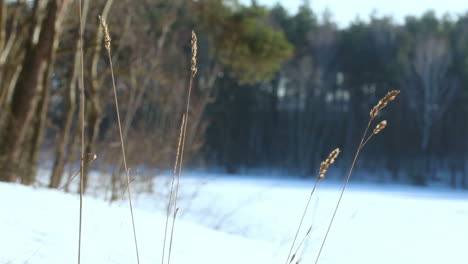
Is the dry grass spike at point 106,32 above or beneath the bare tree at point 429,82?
beneath

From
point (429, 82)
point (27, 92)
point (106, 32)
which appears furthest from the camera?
point (429, 82)

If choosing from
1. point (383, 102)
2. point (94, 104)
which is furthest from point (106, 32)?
point (94, 104)

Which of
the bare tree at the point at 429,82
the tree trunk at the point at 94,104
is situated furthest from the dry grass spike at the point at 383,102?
the bare tree at the point at 429,82

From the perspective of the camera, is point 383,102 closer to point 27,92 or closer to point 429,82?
point 27,92

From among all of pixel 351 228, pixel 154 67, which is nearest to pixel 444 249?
pixel 351 228

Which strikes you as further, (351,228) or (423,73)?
(423,73)

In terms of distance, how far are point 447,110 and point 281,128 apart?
22.8 feet

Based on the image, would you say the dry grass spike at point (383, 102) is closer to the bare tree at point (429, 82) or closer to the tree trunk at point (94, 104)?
the tree trunk at point (94, 104)

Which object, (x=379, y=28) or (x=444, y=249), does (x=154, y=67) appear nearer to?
(x=444, y=249)

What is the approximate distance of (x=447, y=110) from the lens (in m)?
21.6

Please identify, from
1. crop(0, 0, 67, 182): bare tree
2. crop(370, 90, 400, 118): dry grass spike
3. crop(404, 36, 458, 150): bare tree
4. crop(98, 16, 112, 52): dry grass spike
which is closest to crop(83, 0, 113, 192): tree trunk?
crop(0, 0, 67, 182): bare tree

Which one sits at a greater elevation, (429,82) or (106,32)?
(429,82)

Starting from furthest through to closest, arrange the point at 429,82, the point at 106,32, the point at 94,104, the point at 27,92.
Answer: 1. the point at 429,82
2. the point at 94,104
3. the point at 27,92
4. the point at 106,32

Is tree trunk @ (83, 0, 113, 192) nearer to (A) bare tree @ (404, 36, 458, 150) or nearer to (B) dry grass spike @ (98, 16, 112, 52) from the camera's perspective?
(B) dry grass spike @ (98, 16, 112, 52)
